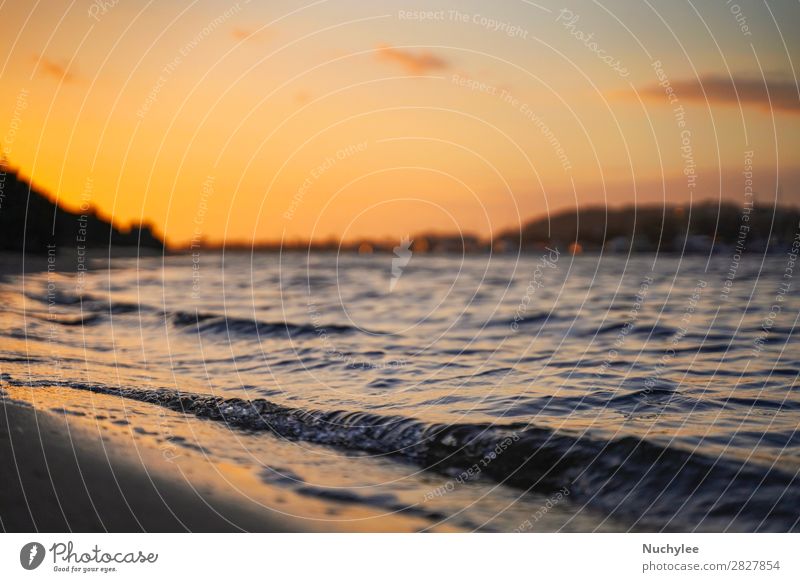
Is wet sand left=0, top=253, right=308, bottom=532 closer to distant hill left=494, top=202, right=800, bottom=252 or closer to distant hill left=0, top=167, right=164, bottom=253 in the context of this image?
distant hill left=0, top=167, right=164, bottom=253

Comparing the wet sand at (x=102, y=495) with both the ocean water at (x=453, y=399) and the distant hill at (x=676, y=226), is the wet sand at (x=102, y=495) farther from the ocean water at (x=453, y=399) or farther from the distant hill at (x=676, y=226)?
the distant hill at (x=676, y=226)

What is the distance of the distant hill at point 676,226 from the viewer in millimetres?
8961

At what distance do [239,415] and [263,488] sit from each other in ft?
4.30

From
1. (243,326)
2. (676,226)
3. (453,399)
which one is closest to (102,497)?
(453,399)

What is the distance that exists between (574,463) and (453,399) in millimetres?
1393

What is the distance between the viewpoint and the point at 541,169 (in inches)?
320

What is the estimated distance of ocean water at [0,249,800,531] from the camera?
490 centimetres

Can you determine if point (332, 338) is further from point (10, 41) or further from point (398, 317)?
point (10, 41)

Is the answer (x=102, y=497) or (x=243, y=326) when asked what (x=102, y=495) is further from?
(x=243, y=326)

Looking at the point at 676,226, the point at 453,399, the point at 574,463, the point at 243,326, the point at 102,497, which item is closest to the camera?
the point at 102,497

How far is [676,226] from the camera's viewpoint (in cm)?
1201

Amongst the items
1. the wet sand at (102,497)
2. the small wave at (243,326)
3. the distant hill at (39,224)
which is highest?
the distant hill at (39,224)

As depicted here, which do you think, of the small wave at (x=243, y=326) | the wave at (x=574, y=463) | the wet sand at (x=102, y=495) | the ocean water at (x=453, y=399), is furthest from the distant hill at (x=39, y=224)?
the wet sand at (x=102, y=495)

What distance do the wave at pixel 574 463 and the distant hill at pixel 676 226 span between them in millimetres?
3956
